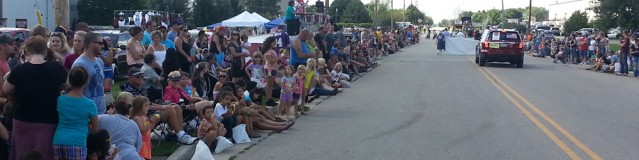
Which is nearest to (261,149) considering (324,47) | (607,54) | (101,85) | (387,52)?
(101,85)

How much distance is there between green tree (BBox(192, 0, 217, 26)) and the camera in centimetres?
6556

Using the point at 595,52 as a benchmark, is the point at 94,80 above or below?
above

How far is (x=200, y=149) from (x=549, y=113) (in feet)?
26.2

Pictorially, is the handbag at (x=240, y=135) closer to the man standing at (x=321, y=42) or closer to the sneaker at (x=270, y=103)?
the sneaker at (x=270, y=103)

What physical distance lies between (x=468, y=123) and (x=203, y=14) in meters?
54.2

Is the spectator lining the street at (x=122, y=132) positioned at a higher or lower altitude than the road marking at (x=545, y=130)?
higher

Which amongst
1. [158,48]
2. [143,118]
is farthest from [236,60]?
[143,118]

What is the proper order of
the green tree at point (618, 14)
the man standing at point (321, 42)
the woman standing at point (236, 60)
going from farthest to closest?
1. the green tree at point (618, 14)
2. the man standing at point (321, 42)
3. the woman standing at point (236, 60)

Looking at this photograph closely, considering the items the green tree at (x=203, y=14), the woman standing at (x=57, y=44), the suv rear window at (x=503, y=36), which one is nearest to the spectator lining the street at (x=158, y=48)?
the woman standing at (x=57, y=44)

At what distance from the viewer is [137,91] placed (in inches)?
423

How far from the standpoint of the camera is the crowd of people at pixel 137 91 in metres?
6.79

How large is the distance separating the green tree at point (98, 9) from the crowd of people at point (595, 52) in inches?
1258

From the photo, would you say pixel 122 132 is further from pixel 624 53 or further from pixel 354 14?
pixel 354 14

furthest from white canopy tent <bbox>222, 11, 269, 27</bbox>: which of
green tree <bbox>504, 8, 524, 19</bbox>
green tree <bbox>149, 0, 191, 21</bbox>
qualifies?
green tree <bbox>504, 8, 524, 19</bbox>
